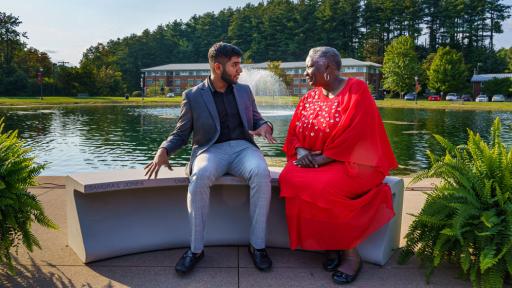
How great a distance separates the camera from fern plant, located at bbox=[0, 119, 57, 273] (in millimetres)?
2963

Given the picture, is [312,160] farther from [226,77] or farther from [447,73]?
[447,73]

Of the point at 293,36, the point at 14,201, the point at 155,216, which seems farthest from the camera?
the point at 293,36

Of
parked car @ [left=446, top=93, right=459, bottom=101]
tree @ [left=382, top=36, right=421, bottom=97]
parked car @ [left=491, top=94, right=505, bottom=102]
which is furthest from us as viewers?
tree @ [left=382, top=36, right=421, bottom=97]

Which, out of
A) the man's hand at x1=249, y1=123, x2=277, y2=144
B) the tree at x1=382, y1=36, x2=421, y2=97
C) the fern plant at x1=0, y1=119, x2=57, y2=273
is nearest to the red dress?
the man's hand at x1=249, y1=123, x2=277, y2=144

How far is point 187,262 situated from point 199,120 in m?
1.13

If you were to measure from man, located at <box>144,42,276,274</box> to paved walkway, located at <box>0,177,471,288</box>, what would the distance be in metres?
0.14

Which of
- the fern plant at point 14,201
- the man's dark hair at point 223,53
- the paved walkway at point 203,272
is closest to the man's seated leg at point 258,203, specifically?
the paved walkway at point 203,272

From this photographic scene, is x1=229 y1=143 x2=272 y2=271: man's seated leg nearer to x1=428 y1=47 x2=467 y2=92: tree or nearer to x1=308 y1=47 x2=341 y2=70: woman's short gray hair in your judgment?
x1=308 y1=47 x2=341 y2=70: woman's short gray hair

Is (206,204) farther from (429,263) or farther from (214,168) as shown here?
(429,263)

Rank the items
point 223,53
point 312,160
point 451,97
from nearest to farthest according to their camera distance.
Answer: point 312,160
point 223,53
point 451,97

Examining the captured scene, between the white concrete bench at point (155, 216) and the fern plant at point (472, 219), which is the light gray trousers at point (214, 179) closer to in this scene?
the white concrete bench at point (155, 216)

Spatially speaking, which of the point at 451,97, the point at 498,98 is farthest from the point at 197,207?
the point at 498,98

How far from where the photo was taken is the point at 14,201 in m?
2.98

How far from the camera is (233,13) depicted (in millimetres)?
122938
